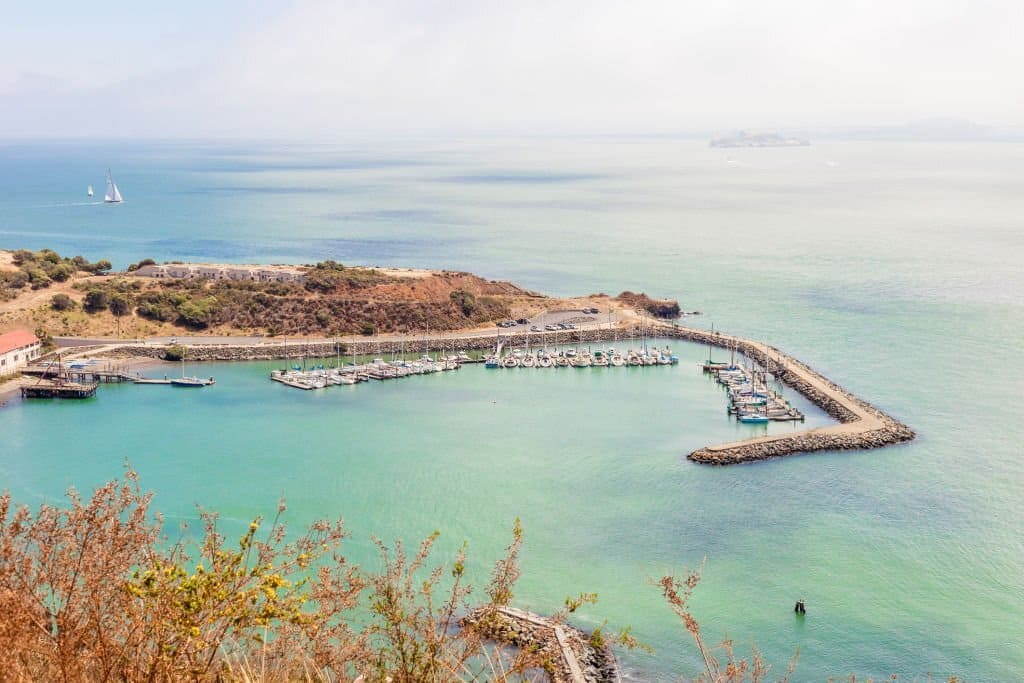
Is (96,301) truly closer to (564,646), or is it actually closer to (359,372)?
(359,372)

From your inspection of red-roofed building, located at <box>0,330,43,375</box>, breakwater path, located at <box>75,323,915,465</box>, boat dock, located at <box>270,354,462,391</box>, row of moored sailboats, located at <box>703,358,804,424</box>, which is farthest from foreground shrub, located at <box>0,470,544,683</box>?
red-roofed building, located at <box>0,330,43,375</box>

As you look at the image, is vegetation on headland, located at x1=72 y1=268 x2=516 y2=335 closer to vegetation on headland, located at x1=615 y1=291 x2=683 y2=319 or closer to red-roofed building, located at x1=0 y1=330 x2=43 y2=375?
red-roofed building, located at x1=0 y1=330 x2=43 y2=375

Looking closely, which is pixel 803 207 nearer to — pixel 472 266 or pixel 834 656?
pixel 472 266

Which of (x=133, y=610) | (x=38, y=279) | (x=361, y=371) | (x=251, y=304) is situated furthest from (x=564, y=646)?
(x=38, y=279)

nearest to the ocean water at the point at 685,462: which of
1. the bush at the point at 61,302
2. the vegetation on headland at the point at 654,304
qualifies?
the vegetation on headland at the point at 654,304

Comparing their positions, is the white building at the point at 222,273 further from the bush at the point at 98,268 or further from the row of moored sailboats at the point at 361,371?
the row of moored sailboats at the point at 361,371

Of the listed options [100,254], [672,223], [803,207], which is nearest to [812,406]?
[100,254]
